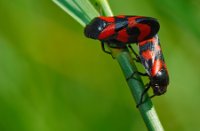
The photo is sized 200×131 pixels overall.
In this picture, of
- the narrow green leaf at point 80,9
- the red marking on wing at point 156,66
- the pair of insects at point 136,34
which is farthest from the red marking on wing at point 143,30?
the narrow green leaf at point 80,9

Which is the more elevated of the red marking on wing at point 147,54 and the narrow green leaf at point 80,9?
the narrow green leaf at point 80,9

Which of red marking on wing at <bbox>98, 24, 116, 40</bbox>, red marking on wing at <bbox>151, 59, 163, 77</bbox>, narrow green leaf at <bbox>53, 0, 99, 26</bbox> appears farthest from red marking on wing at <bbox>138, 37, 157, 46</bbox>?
narrow green leaf at <bbox>53, 0, 99, 26</bbox>

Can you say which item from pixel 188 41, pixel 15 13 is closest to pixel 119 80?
pixel 188 41

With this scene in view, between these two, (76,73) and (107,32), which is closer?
(107,32)

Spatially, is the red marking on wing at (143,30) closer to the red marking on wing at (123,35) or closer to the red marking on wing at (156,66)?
the red marking on wing at (123,35)

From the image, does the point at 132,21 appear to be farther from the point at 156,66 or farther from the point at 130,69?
the point at 130,69

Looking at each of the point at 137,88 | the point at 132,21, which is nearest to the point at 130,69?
the point at 137,88
